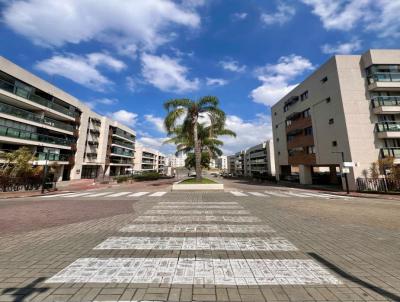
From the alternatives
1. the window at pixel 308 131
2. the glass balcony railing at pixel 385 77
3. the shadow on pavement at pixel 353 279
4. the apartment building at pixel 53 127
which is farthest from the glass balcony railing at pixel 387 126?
the apartment building at pixel 53 127

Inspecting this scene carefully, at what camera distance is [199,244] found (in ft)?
16.5

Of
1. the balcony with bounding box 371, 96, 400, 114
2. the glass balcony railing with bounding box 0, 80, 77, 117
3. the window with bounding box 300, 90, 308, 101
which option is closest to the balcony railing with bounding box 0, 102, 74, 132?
the glass balcony railing with bounding box 0, 80, 77, 117

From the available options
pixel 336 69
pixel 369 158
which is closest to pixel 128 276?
pixel 369 158

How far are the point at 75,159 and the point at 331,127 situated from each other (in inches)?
1743

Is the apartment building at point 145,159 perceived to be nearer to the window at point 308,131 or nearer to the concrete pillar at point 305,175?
the concrete pillar at point 305,175

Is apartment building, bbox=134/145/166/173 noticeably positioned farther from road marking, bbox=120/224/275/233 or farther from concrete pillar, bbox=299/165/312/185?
road marking, bbox=120/224/275/233

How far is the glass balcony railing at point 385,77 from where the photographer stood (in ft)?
72.2

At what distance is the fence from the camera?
60.2 ft

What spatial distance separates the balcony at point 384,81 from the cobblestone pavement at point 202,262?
886 inches

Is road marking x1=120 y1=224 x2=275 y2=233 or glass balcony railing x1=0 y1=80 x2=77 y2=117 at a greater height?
glass balcony railing x1=0 y1=80 x2=77 y2=117

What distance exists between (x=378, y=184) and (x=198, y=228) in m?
22.6

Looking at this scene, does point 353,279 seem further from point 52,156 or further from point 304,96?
point 52,156

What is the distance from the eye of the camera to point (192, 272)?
11.7 feet

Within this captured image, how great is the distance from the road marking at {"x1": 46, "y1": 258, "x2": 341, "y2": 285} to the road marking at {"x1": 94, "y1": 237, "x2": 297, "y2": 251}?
659mm
